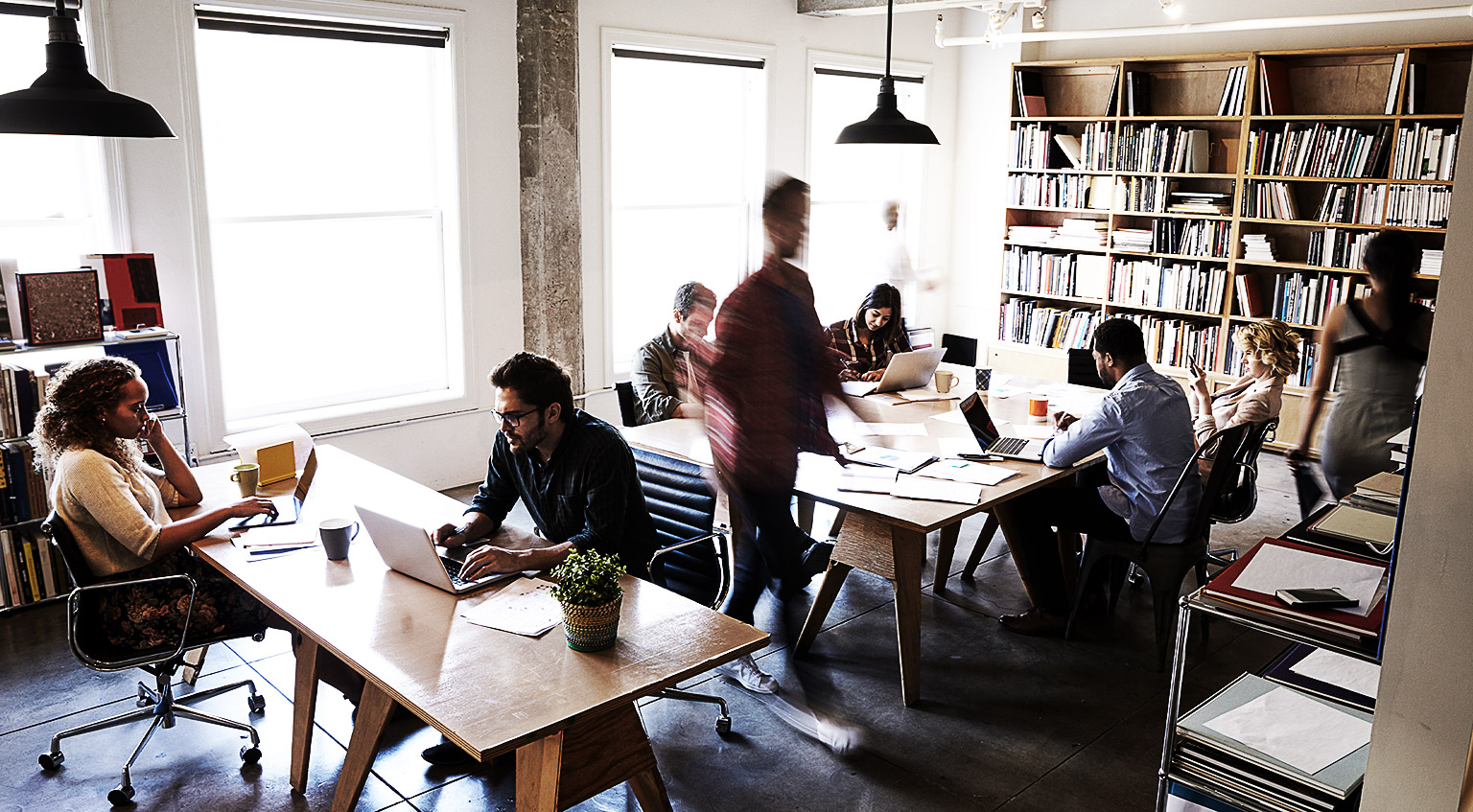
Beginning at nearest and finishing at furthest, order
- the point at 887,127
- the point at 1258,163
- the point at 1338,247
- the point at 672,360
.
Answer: the point at 887,127 < the point at 672,360 < the point at 1338,247 < the point at 1258,163

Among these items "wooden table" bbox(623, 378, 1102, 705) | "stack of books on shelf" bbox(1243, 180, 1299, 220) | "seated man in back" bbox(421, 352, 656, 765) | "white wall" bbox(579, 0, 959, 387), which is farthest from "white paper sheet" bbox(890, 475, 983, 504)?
"stack of books on shelf" bbox(1243, 180, 1299, 220)

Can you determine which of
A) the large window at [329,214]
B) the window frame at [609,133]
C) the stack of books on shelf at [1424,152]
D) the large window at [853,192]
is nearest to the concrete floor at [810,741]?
the large window at [329,214]

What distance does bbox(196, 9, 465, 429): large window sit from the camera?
5.38 meters

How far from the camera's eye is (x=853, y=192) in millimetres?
8438

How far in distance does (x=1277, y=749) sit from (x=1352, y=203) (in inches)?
220

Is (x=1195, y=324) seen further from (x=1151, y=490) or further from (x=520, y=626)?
(x=520, y=626)

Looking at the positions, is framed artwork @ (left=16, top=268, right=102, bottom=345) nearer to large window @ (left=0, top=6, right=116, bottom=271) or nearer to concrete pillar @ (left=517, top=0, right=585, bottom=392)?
large window @ (left=0, top=6, right=116, bottom=271)

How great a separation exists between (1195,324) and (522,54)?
4.83 metres

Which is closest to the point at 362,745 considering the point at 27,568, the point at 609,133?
the point at 27,568

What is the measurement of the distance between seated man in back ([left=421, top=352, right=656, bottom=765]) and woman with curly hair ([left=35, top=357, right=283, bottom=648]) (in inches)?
28.8

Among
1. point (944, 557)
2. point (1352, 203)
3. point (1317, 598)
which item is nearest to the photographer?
point (1317, 598)

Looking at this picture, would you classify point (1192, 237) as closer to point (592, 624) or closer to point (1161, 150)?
point (1161, 150)

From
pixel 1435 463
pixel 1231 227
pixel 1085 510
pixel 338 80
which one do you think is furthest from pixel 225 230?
pixel 1231 227

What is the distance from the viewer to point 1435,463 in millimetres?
1547
